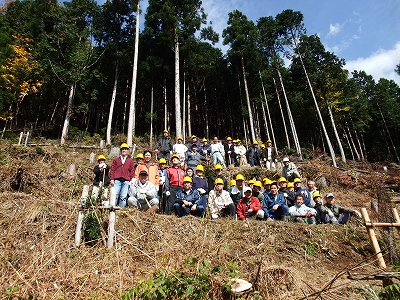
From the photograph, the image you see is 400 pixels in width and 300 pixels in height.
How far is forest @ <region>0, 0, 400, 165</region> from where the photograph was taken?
16.2m

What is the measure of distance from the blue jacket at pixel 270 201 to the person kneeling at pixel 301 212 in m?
0.27

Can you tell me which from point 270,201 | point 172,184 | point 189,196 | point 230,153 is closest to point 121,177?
point 172,184

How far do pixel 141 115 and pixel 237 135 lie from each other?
1057cm

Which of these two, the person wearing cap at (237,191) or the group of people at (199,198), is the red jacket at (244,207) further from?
the person wearing cap at (237,191)

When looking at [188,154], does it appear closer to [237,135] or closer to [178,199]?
[178,199]

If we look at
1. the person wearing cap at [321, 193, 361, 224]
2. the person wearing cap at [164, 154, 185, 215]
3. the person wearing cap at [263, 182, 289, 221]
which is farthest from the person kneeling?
the person wearing cap at [164, 154, 185, 215]

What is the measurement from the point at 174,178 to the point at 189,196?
753 mm

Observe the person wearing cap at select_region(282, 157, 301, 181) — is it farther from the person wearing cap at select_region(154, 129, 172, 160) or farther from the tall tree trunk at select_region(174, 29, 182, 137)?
the tall tree trunk at select_region(174, 29, 182, 137)

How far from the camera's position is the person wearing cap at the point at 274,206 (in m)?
5.69

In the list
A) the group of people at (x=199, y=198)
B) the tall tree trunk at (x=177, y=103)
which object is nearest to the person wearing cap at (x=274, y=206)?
the group of people at (x=199, y=198)

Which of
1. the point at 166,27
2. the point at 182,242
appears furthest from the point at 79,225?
the point at 166,27

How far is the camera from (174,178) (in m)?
6.07

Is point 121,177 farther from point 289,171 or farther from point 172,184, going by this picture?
point 289,171

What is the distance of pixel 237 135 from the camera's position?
2725 cm
